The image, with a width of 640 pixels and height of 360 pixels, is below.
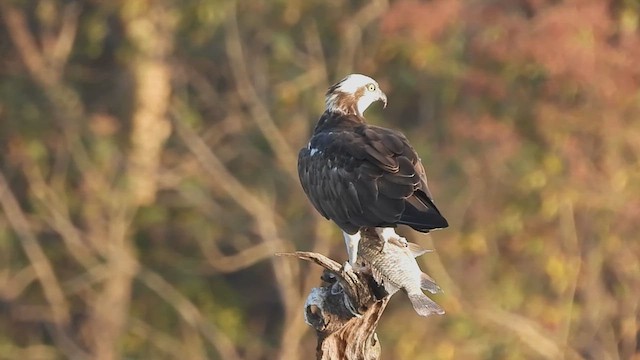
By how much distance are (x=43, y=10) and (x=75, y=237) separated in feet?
8.35

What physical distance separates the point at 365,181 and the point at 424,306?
79 centimetres

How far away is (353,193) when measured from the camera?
755 centimetres

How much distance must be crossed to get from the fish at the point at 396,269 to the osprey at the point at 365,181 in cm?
5

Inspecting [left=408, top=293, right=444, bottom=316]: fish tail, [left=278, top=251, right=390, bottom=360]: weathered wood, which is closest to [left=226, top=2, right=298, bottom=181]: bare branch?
[left=278, top=251, right=390, bottom=360]: weathered wood

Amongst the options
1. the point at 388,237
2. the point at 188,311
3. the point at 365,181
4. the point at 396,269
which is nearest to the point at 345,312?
the point at 396,269

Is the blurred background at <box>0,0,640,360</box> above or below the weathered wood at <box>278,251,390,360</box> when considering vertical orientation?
below

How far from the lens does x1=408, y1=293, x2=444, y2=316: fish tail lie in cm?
691

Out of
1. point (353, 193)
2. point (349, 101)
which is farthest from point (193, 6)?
point (353, 193)

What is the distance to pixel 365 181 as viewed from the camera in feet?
24.6

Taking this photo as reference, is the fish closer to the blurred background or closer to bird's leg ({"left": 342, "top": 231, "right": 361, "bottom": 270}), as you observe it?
bird's leg ({"left": 342, "top": 231, "right": 361, "bottom": 270})

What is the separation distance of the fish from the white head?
124 cm

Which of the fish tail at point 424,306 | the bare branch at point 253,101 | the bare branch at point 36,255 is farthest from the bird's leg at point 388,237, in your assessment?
the bare branch at point 36,255

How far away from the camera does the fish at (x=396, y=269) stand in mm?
7059

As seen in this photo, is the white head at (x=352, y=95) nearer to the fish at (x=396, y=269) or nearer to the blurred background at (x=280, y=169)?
the fish at (x=396, y=269)
